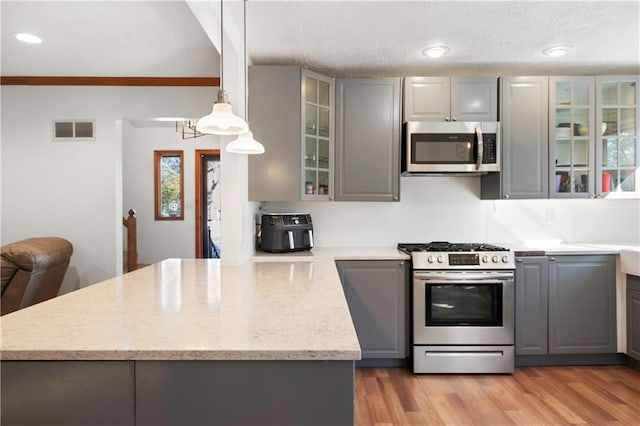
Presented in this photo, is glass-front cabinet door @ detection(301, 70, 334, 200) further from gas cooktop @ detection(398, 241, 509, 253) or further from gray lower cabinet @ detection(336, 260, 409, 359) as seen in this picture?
gas cooktop @ detection(398, 241, 509, 253)

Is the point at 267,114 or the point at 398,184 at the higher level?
the point at 267,114

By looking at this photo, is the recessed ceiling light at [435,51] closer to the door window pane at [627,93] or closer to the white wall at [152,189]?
the door window pane at [627,93]

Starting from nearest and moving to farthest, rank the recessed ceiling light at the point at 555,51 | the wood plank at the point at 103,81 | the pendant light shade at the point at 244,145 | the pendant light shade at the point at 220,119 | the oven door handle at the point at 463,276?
the pendant light shade at the point at 220,119
the pendant light shade at the point at 244,145
the recessed ceiling light at the point at 555,51
the oven door handle at the point at 463,276
the wood plank at the point at 103,81

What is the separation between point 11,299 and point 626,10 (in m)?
4.69

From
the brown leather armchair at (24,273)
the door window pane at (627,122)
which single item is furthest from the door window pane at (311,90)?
the brown leather armchair at (24,273)

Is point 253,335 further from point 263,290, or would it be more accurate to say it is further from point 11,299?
point 11,299

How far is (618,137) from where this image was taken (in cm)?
298

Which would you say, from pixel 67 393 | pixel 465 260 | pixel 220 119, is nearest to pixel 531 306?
pixel 465 260

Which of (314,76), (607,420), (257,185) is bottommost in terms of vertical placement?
(607,420)

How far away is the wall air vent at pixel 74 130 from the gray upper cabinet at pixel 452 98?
3.06 m

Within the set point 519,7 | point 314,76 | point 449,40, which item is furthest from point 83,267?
point 519,7

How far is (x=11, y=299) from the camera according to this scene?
301 centimetres

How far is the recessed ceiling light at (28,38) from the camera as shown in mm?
2693

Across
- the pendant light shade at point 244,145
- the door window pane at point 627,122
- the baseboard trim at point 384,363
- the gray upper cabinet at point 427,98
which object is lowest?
the baseboard trim at point 384,363
